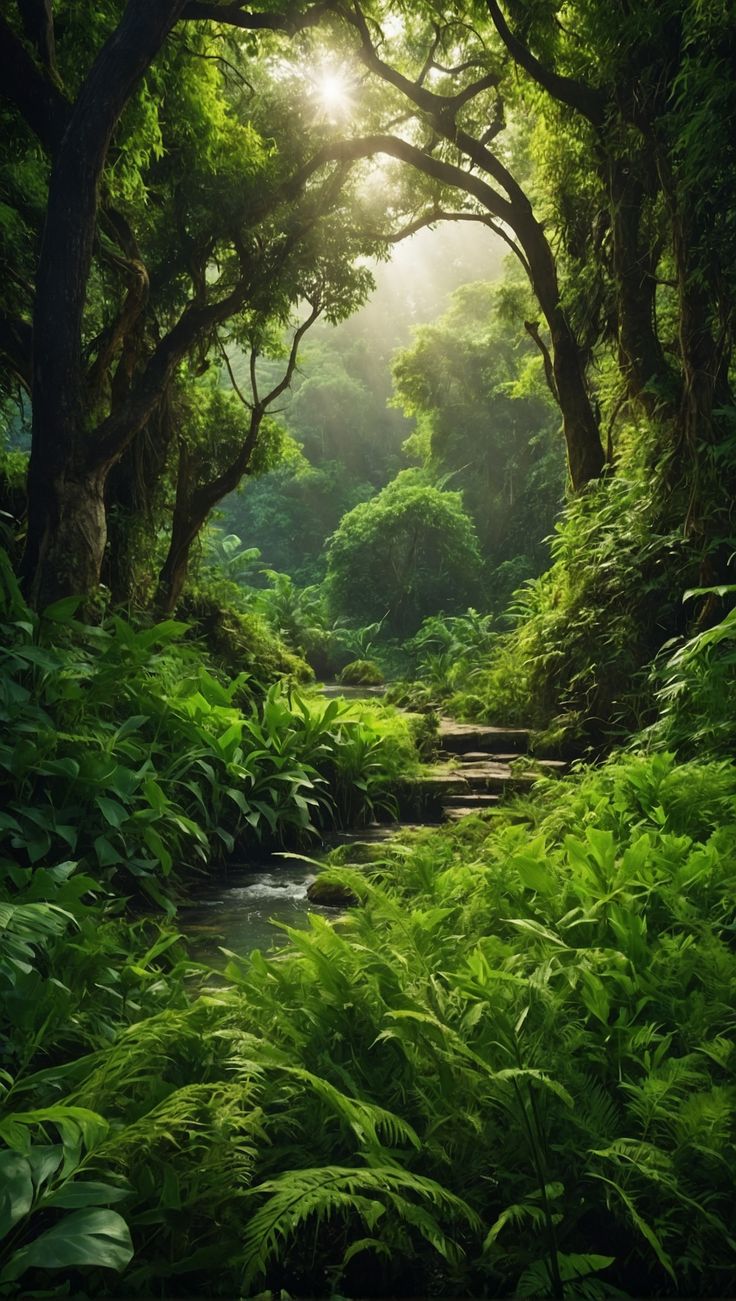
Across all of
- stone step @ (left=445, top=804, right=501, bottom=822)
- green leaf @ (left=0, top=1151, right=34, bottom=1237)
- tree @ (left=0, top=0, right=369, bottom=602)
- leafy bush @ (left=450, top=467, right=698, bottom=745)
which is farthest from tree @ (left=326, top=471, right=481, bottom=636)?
green leaf @ (left=0, top=1151, right=34, bottom=1237)

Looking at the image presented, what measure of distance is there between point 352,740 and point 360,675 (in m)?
12.1

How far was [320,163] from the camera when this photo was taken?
9.62 m

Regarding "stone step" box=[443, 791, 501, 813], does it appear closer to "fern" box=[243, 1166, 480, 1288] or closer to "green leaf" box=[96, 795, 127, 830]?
"green leaf" box=[96, 795, 127, 830]

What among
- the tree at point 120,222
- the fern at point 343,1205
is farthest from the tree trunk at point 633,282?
the fern at point 343,1205

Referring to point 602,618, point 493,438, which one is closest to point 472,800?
point 602,618

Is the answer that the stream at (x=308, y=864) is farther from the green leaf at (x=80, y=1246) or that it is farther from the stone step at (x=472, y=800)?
the green leaf at (x=80, y=1246)

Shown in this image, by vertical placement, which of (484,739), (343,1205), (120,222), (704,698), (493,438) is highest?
(493,438)

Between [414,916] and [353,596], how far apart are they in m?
23.7

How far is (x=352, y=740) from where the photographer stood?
317 inches

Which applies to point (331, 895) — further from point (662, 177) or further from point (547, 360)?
point (547, 360)

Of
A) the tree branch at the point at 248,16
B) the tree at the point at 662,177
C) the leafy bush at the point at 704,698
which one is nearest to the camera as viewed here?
the leafy bush at the point at 704,698

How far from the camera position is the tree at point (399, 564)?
26.5 meters

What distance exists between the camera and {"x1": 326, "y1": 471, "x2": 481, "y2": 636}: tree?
87.0 feet

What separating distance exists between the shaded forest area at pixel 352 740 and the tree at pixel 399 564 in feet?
42.5
